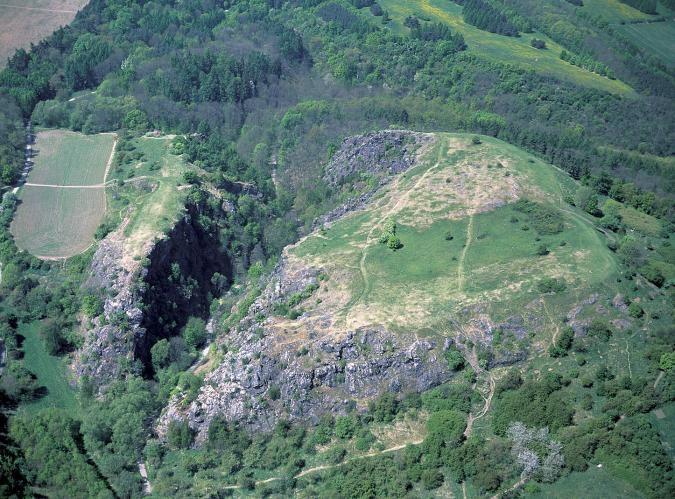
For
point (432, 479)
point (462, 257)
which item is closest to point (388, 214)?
point (462, 257)

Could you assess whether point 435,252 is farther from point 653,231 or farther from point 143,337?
point 143,337

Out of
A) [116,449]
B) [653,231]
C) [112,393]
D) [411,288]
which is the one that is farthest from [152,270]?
[653,231]

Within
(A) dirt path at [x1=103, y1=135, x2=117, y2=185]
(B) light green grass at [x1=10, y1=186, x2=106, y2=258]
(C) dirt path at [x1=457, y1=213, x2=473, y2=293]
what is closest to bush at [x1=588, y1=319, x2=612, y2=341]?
(C) dirt path at [x1=457, y1=213, x2=473, y2=293]

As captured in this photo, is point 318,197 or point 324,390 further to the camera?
point 318,197

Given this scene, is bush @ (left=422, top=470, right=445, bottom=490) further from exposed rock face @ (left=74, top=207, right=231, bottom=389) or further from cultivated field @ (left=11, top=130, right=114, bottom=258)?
cultivated field @ (left=11, top=130, right=114, bottom=258)

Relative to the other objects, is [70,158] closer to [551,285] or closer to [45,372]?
[45,372]
